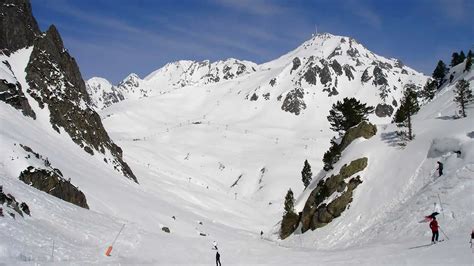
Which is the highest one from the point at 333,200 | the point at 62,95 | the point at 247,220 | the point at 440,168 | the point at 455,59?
the point at 455,59

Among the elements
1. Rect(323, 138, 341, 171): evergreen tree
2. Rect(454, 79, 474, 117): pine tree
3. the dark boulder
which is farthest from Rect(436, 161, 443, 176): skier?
the dark boulder

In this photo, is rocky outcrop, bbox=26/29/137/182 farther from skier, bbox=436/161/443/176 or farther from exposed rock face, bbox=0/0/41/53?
skier, bbox=436/161/443/176

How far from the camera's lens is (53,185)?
4275 cm

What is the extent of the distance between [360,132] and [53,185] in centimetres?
3855

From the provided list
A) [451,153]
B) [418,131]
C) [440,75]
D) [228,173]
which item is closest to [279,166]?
[228,173]

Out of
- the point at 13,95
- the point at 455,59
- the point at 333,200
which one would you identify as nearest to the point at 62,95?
the point at 13,95

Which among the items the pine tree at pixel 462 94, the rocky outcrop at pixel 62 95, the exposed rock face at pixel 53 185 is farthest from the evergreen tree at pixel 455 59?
the exposed rock face at pixel 53 185

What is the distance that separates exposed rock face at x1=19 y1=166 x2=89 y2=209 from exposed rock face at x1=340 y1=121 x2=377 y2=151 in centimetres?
3541

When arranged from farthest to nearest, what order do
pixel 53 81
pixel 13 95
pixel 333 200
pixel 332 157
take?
1. pixel 53 81
2. pixel 13 95
3. pixel 332 157
4. pixel 333 200

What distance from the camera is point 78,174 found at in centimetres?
5534

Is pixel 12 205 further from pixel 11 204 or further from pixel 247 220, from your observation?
pixel 247 220

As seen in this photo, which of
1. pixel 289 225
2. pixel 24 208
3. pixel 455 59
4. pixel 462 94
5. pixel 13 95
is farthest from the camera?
pixel 455 59

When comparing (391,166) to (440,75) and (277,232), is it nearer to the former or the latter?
(277,232)

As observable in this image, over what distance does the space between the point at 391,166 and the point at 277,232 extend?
23136 millimetres
